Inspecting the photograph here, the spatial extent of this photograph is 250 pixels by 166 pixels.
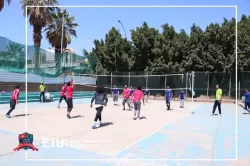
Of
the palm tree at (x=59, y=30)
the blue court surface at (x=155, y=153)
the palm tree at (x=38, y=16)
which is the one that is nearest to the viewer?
the blue court surface at (x=155, y=153)

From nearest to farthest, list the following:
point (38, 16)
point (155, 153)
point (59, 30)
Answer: point (155, 153)
point (38, 16)
point (59, 30)

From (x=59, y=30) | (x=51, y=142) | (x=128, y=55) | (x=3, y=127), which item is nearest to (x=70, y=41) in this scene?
(x=59, y=30)

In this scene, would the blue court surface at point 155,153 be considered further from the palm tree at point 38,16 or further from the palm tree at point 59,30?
the palm tree at point 59,30

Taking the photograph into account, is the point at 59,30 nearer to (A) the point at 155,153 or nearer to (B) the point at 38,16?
(B) the point at 38,16

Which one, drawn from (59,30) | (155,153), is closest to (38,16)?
(59,30)

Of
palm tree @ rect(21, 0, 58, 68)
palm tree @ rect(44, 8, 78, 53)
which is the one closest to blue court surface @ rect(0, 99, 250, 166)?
palm tree @ rect(21, 0, 58, 68)

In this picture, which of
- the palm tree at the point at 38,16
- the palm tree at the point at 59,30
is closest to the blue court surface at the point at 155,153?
the palm tree at the point at 38,16

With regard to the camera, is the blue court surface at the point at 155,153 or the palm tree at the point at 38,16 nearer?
the blue court surface at the point at 155,153

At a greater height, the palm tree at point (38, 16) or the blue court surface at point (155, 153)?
the palm tree at point (38, 16)

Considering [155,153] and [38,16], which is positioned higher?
[38,16]

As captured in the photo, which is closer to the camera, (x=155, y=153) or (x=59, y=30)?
(x=155, y=153)

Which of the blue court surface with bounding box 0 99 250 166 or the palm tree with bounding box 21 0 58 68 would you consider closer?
the blue court surface with bounding box 0 99 250 166

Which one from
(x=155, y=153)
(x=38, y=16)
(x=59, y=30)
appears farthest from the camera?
(x=59, y=30)

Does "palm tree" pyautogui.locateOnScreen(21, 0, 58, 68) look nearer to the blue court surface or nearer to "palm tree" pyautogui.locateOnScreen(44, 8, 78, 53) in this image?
"palm tree" pyautogui.locateOnScreen(44, 8, 78, 53)
